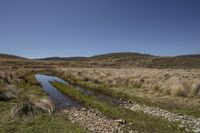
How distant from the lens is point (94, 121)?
10.1 m

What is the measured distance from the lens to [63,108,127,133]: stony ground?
8.97 m

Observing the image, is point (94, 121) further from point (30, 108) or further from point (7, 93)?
point (7, 93)

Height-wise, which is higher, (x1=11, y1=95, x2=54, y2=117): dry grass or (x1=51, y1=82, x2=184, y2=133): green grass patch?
(x1=11, y1=95, x2=54, y2=117): dry grass

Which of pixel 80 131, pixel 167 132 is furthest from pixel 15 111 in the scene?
pixel 167 132

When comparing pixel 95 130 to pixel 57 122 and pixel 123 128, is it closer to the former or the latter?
pixel 123 128

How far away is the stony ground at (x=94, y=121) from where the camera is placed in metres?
8.97

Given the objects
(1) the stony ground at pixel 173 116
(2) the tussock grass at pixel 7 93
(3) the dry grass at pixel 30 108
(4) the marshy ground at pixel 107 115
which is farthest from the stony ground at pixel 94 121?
(2) the tussock grass at pixel 7 93

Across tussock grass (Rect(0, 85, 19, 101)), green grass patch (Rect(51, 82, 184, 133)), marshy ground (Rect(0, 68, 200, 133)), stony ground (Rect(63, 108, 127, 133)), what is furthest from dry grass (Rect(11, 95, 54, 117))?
tussock grass (Rect(0, 85, 19, 101))

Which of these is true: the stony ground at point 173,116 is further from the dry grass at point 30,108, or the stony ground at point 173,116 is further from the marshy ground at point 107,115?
the dry grass at point 30,108

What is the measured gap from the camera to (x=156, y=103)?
14.0 meters

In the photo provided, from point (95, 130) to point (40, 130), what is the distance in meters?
2.34

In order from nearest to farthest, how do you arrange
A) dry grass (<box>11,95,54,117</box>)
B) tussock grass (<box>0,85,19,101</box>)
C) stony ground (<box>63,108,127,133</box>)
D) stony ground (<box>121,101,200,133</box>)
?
stony ground (<box>63,108,127,133</box>) → stony ground (<box>121,101,200,133</box>) → dry grass (<box>11,95,54,117</box>) → tussock grass (<box>0,85,19,101</box>)

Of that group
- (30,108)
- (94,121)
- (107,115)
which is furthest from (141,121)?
(30,108)

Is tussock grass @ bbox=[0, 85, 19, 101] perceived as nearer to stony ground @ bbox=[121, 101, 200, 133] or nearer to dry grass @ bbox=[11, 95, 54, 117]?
dry grass @ bbox=[11, 95, 54, 117]
